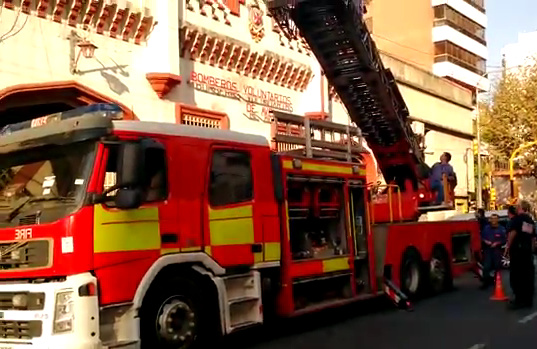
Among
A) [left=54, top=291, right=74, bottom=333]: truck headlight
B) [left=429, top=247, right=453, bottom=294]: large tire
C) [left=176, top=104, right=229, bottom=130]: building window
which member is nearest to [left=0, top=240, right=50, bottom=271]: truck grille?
[left=54, top=291, right=74, bottom=333]: truck headlight

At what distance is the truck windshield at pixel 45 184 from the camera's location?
298 inches

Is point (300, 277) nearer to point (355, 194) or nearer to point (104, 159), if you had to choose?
point (355, 194)

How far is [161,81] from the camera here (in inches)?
707

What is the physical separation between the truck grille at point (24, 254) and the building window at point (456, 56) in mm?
58603

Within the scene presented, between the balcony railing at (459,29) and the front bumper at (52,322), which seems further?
the balcony railing at (459,29)

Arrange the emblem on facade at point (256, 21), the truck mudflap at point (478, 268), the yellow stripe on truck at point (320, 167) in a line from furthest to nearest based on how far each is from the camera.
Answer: the emblem on facade at point (256, 21), the truck mudflap at point (478, 268), the yellow stripe on truck at point (320, 167)

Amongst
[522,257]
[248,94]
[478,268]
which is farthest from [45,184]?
[248,94]

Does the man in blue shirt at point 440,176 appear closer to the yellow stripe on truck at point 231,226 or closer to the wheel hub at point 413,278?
the wheel hub at point 413,278

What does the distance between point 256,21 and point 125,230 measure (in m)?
14.7

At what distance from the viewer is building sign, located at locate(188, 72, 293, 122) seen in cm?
1984

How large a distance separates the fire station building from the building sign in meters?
0.03

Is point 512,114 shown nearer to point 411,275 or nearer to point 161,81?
point 161,81

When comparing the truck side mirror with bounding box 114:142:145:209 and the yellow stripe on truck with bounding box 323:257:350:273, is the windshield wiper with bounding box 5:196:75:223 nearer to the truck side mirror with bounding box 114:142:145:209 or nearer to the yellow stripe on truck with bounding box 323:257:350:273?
the truck side mirror with bounding box 114:142:145:209

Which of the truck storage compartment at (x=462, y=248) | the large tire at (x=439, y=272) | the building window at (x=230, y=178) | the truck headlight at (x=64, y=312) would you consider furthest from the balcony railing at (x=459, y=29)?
the truck headlight at (x=64, y=312)
